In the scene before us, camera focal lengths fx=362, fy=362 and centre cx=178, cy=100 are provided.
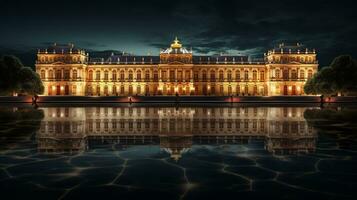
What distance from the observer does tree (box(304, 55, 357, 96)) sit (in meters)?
53.0

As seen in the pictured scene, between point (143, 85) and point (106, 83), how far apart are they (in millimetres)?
9034

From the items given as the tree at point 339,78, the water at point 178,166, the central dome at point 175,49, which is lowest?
the water at point 178,166

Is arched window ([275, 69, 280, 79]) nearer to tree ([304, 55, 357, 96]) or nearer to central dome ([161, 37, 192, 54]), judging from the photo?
central dome ([161, 37, 192, 54])

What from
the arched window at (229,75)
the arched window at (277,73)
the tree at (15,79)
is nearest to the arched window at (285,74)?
the arched window at (277,73)

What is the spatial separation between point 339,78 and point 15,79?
47446 millimetres

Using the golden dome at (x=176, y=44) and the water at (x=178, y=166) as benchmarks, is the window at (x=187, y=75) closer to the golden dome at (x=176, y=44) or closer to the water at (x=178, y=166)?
the golden dome at (x=176, y=44)

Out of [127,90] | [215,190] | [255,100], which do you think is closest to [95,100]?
[255,100]

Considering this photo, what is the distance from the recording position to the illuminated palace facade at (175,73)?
283 ft

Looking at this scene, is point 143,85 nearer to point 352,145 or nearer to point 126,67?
point 126,67

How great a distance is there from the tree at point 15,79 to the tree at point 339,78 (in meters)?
44.0

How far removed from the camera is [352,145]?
1109cm

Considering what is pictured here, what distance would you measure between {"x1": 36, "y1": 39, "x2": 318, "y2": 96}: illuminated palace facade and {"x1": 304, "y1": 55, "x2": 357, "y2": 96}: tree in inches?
1234

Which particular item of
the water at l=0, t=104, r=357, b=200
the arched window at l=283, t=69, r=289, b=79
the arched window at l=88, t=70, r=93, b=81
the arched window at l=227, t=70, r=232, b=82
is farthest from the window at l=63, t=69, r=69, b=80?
the water at l=0, t=104, r=357, b=200

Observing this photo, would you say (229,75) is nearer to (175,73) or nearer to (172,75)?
(175,73)
